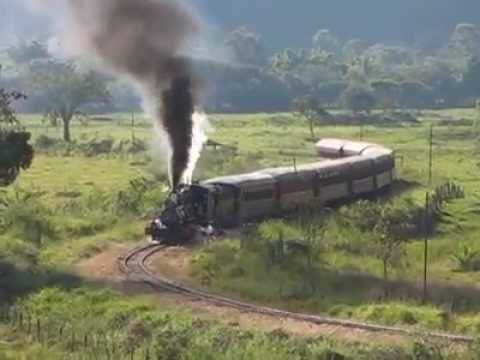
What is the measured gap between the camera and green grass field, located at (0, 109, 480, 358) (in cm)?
2786

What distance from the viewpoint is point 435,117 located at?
12431 centimetres

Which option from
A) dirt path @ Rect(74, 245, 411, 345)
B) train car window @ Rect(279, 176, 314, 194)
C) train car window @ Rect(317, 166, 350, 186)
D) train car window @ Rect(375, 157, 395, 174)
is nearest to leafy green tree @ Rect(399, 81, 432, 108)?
train car window @ Rect(375, 157, 395, 174)

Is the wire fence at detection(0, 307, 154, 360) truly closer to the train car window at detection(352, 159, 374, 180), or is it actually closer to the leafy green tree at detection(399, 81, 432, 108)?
the train car window at detection(352, 159, 374, 180)

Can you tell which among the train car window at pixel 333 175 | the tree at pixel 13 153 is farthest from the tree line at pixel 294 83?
the tree at pixel 13 153

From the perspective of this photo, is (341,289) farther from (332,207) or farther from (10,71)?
(10,71)

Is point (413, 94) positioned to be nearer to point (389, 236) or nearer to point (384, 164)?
point (384, 164)

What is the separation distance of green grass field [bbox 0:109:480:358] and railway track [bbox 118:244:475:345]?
1057 mm

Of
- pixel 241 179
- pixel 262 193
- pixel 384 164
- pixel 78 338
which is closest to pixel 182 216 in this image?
pixel 241 179

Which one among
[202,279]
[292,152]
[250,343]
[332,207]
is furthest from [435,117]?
[250,343]

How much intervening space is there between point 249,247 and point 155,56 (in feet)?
34.8

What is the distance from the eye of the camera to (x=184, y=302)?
2720 centimetres

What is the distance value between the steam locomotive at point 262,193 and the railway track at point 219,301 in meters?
1.44

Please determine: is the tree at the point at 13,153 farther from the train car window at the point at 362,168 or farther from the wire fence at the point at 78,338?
the train car window at the point at 362,168

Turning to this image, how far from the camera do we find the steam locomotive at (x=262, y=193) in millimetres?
36125
